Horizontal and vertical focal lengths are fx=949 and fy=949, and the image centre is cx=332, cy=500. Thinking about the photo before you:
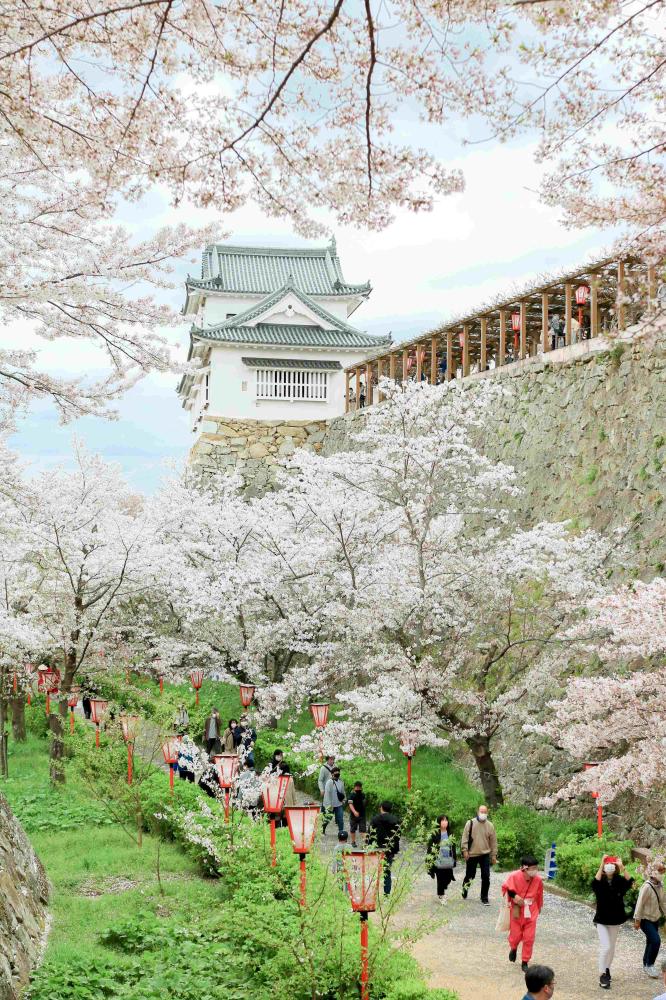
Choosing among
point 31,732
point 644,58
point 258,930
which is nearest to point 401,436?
point 258,930

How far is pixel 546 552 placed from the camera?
54.6 feet

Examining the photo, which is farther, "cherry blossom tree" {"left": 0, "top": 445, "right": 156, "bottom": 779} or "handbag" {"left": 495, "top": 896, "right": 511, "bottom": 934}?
"cherry blossom tree" {"left": 0, "top": 445, "right": 156, "bottom": 779}

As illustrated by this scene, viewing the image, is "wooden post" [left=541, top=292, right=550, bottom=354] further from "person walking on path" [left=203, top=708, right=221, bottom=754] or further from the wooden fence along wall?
"person walking on path" [left=203, top=708, right=221, bottom=754]

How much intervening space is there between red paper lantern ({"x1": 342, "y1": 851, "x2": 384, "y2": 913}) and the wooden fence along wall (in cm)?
897

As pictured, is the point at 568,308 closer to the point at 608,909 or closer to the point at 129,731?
the point at 129,731

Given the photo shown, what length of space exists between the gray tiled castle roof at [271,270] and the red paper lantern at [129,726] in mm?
26196

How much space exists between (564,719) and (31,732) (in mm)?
21017

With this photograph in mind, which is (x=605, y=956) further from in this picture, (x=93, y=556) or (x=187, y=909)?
(x=93, y=556)

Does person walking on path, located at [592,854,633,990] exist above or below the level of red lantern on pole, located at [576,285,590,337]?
below

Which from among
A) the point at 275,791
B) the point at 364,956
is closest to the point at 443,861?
the point at 275,791

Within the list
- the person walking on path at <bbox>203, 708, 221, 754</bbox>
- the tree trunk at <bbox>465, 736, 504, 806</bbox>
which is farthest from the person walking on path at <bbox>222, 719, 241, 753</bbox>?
the tree trunk at <bbox>465, 736, 504, 806</bbox>

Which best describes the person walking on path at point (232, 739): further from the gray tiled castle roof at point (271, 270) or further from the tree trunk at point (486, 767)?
the gray tiled castle roof at point (271, 270)

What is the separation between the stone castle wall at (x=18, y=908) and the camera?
838cm

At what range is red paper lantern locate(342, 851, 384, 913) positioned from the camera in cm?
787
